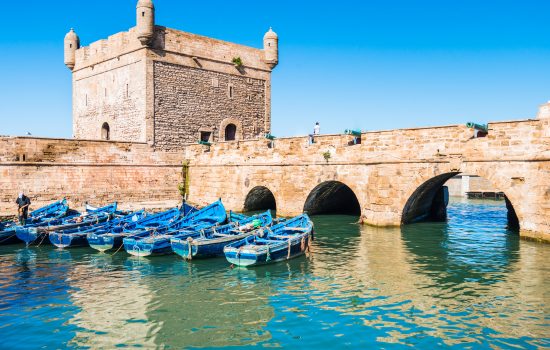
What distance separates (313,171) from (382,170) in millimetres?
4064

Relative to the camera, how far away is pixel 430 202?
80.9 ft

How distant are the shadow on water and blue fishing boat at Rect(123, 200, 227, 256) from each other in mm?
8066

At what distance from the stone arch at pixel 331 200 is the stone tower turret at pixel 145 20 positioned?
13829 mm

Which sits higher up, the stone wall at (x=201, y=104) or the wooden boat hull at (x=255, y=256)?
the stone wall at (x=201, y=104)

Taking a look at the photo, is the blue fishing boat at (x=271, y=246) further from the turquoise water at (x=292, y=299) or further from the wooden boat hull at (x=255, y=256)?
the turquoise water at (x=292, y=299)

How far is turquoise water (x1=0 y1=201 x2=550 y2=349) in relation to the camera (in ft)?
29.3

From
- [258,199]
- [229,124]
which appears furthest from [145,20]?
[258,199]

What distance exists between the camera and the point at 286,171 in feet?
81.8

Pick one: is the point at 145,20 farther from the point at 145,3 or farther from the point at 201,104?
the point at 201,104

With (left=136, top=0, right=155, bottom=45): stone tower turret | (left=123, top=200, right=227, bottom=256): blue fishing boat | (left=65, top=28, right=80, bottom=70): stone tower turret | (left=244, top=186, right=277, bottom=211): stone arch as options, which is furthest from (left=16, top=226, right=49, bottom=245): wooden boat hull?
(left=65, top=28, right=80, bottom=70): stone tower turret

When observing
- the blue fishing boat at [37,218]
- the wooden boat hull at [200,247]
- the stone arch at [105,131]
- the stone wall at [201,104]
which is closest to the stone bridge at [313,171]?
the stone wall at [201,104]

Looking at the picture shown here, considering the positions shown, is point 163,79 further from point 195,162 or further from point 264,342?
point 264,342

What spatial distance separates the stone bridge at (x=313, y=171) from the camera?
17.4 meters

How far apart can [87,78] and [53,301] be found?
25.9 metres
